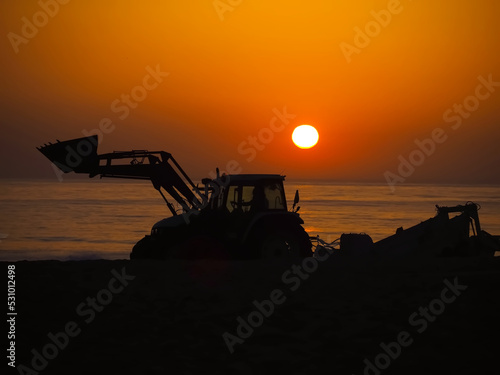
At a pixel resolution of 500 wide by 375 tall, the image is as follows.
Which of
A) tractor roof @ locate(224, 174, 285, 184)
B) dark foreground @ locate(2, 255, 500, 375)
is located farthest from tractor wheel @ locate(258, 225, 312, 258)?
dark foreground @ locate(2, 255, 500, 375)

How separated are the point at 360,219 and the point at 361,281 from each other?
39.3 metres

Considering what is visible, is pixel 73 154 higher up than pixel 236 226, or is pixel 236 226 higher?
pixel 73 154

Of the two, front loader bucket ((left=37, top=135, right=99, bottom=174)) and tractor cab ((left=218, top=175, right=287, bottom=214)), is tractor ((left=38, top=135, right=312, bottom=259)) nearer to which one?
tractor cab ((left=218, top=175, right=287, bottom=214))

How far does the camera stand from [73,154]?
15734mm

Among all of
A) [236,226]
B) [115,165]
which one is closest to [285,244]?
[236,226]

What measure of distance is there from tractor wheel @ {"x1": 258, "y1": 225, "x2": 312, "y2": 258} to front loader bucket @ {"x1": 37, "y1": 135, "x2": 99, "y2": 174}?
Answer: 4574mm

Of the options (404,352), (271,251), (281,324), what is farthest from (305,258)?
(404,352)

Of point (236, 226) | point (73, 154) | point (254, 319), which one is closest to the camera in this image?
point (254, 319)

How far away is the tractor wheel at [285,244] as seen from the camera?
47.8 feet

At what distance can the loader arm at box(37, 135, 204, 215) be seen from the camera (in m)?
15.7

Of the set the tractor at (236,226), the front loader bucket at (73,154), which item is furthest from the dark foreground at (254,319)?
the front loader bucket at (73,154)

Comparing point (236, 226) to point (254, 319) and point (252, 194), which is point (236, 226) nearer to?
point (252, 194)

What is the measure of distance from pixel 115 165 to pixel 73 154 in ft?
3.33

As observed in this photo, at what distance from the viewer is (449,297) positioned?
1002 cm
